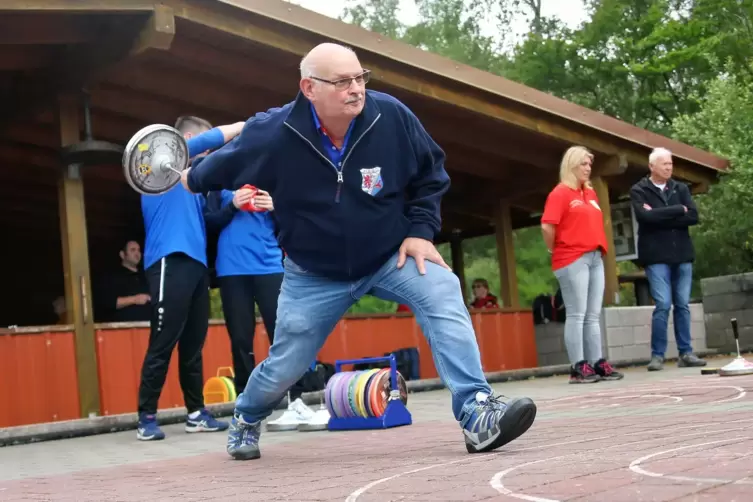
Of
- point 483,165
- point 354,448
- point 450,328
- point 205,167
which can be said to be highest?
point 483,165

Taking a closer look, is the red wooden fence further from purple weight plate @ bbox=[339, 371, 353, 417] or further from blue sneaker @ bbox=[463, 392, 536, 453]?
blue sneaker @ bbox=[463, 392, 536, 453]

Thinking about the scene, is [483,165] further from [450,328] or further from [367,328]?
[450,328]

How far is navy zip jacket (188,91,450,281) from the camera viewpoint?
177 inches

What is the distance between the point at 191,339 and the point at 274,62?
391cm

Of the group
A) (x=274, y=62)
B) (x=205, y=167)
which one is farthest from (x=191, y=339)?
(x=274, y=62)

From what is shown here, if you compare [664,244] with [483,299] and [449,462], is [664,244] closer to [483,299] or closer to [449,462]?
A: [483,299]

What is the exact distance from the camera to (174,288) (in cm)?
655

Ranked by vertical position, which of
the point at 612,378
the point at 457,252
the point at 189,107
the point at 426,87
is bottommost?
the point at 612,378

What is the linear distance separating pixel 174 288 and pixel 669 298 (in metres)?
5.41

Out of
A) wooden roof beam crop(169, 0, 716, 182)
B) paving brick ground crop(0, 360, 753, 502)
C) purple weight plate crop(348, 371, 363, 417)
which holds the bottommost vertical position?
paving brick ground crop(0, 360, 753, 502)

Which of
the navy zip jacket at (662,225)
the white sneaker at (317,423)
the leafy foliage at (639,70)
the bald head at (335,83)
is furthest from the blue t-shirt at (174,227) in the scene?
the leafy foliage at (639,70)

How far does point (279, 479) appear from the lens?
4.13 meters

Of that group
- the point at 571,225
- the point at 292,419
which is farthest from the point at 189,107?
the point at 292,419

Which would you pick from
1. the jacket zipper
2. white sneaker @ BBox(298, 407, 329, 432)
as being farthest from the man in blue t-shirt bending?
the jacket zipper
